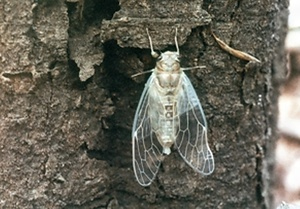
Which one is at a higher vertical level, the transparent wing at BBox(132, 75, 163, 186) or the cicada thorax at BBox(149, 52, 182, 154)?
the cicada thorax at BBox(149, 52, 182, 154)

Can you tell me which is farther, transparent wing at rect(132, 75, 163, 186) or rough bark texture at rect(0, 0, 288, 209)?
transparent wing at rect(132, 75, 163, 186)

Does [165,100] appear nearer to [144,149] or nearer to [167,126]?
[167,126]

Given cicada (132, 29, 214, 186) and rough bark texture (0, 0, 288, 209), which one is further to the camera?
cicada (132, 29, 214, 186)

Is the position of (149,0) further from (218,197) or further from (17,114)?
(218,197)

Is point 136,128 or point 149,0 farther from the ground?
point 149,0

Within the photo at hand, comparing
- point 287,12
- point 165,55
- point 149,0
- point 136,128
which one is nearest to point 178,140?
point 136,128

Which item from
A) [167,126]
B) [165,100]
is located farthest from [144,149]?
[165,100]
